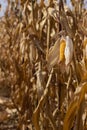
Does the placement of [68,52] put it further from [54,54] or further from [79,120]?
[79,120]

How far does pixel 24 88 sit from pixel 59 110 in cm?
71

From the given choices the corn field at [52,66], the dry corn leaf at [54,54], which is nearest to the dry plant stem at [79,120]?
the corn field at [52,66]

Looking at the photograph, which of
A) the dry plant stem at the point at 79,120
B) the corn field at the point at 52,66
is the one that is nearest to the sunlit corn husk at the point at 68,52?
the corn field at the point at 52,66

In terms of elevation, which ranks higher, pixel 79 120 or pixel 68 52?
pixel 68 52

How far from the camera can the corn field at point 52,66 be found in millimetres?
863

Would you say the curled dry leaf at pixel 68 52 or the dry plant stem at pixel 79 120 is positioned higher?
the curled dry leaf at pixel 68 52

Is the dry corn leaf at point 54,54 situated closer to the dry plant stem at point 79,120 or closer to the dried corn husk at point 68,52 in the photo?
the dried corn husk at point 68,52

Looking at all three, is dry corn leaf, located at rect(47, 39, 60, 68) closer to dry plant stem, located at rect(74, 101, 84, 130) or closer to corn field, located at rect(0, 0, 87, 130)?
corn field, located at rect(0, 0, 87, 130)

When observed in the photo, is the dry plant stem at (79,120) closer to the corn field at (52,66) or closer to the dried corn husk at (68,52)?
the corn field at (52,66)

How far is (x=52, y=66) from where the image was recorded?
874 millimetres

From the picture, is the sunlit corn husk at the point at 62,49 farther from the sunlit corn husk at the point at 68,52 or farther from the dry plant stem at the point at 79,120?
the dry plant stem at the point at 79,120

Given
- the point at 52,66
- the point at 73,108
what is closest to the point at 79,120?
the point at 73,108

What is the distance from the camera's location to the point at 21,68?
1885 millimetres

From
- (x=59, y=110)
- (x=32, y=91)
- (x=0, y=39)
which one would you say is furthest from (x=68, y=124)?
(x=0, y=39)
